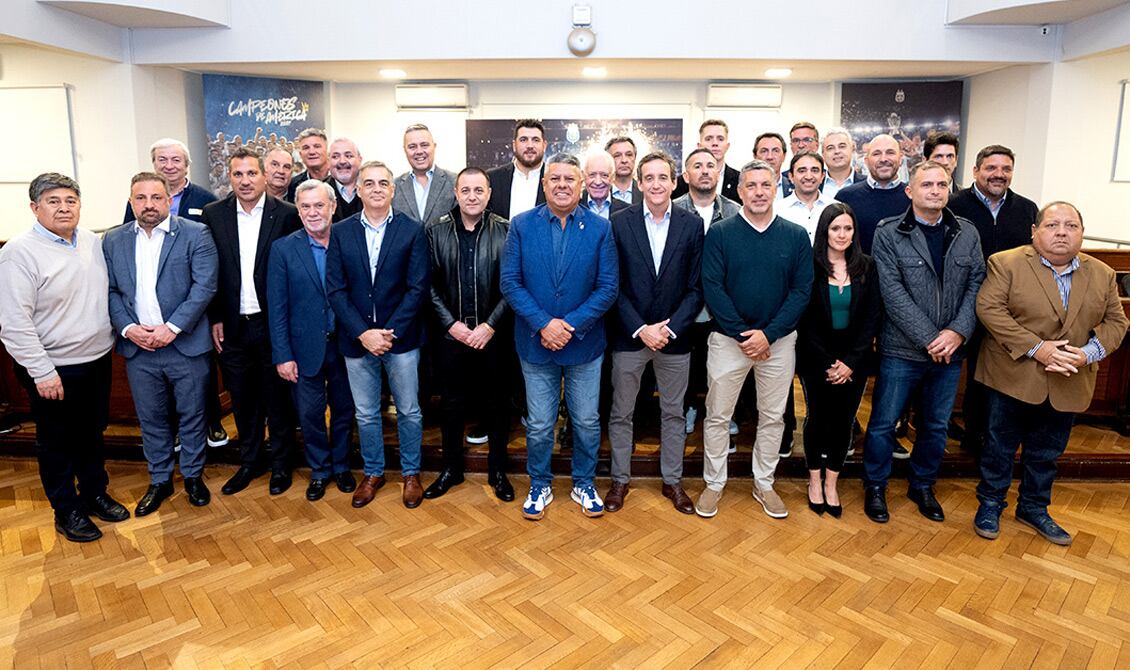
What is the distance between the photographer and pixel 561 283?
3.44 m

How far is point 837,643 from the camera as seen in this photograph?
2.67 m

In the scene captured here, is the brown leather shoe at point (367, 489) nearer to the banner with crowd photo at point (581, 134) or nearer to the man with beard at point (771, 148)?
the man with beard at point (771, 148)

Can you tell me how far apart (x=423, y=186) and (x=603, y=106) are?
4.73 meters

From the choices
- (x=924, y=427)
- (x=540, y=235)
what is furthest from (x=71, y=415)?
(x=924, y=427)

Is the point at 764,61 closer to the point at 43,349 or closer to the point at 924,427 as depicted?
the point at 924,427

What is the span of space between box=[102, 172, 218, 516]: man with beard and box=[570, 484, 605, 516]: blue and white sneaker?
1.93 metres

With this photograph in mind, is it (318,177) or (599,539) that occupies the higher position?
(318,177)

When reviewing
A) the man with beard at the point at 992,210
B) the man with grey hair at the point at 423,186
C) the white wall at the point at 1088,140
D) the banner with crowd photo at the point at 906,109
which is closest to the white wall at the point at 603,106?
the banner with crowd photo at the point at 906,109

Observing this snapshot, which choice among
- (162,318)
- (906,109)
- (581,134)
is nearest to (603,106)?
(581,134)

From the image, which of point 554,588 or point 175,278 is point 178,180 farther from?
point 554,588

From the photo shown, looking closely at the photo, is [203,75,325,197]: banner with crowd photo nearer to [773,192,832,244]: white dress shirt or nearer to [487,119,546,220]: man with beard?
[487,119,546,220]: man with beard

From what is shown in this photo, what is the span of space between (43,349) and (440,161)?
6.01m

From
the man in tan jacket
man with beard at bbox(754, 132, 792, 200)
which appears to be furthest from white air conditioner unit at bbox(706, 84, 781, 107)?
the man in tan jacket

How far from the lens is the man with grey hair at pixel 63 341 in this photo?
321 cm
